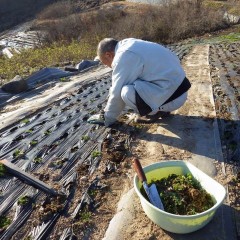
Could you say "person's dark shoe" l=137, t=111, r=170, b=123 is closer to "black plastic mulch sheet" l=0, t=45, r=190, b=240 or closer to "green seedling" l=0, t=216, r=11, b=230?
"black plastic mulch sheet" l=0, t=45, r=190, b=240

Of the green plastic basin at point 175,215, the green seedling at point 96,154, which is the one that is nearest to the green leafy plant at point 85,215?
the green plastic basin at point 175,215

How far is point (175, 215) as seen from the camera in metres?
1.94

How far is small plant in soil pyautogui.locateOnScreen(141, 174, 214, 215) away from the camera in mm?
2164

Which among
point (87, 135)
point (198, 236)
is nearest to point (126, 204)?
point (198, 236)

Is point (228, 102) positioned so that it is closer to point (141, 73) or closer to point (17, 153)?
point (141, 73)

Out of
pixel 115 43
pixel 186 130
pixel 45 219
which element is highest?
pixel 115 43

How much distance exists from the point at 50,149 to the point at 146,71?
1.42 meters

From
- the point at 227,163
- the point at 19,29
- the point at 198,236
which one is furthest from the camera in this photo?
the point at 19,29

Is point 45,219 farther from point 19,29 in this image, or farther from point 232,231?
point 19,29


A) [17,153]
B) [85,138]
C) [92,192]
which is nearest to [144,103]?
[85,138]

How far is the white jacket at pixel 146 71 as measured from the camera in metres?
3.12

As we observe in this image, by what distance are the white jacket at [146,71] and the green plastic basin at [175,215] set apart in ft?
3.21

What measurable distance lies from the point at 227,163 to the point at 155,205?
1.12 m

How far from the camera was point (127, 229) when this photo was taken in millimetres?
2299
